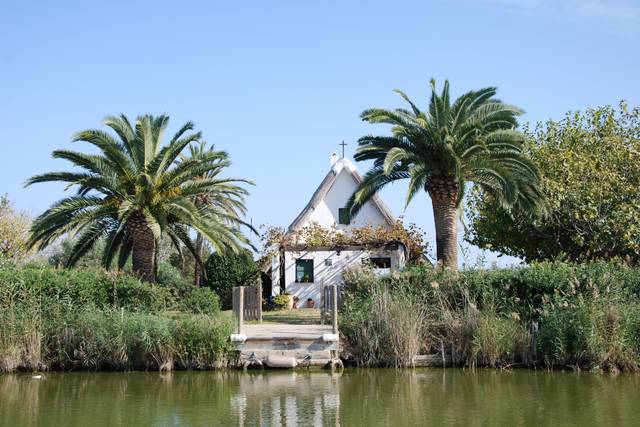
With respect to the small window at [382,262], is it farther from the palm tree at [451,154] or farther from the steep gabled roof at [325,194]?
the palm tree at [451,154]

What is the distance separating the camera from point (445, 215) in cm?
2442

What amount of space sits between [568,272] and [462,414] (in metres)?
7.84

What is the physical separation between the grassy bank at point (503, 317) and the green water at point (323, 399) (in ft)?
2.31

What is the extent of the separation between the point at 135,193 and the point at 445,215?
10069mm

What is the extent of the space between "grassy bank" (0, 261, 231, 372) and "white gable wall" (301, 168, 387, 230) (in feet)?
56.4

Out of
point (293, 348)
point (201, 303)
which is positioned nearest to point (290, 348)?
point (293, 348)

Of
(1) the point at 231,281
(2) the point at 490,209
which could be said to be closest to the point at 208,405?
(1) the point at 231,281

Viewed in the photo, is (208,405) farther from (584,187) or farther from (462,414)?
(584,187)

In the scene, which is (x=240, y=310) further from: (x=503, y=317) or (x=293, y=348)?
(x=503, y=317)

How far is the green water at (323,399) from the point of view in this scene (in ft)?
38.4

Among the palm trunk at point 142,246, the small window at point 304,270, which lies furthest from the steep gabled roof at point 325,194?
the palm trunk at point 142,246

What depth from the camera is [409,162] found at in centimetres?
2456

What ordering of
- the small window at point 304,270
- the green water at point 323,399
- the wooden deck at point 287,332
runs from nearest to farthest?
the green water at point 323,399, the wooden deck at point 287,332, the small window at point 304,270

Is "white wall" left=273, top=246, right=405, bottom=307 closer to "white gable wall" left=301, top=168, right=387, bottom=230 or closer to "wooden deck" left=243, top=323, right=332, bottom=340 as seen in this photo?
"white gable wall" left=301, top=168, right=387, bottom=230
